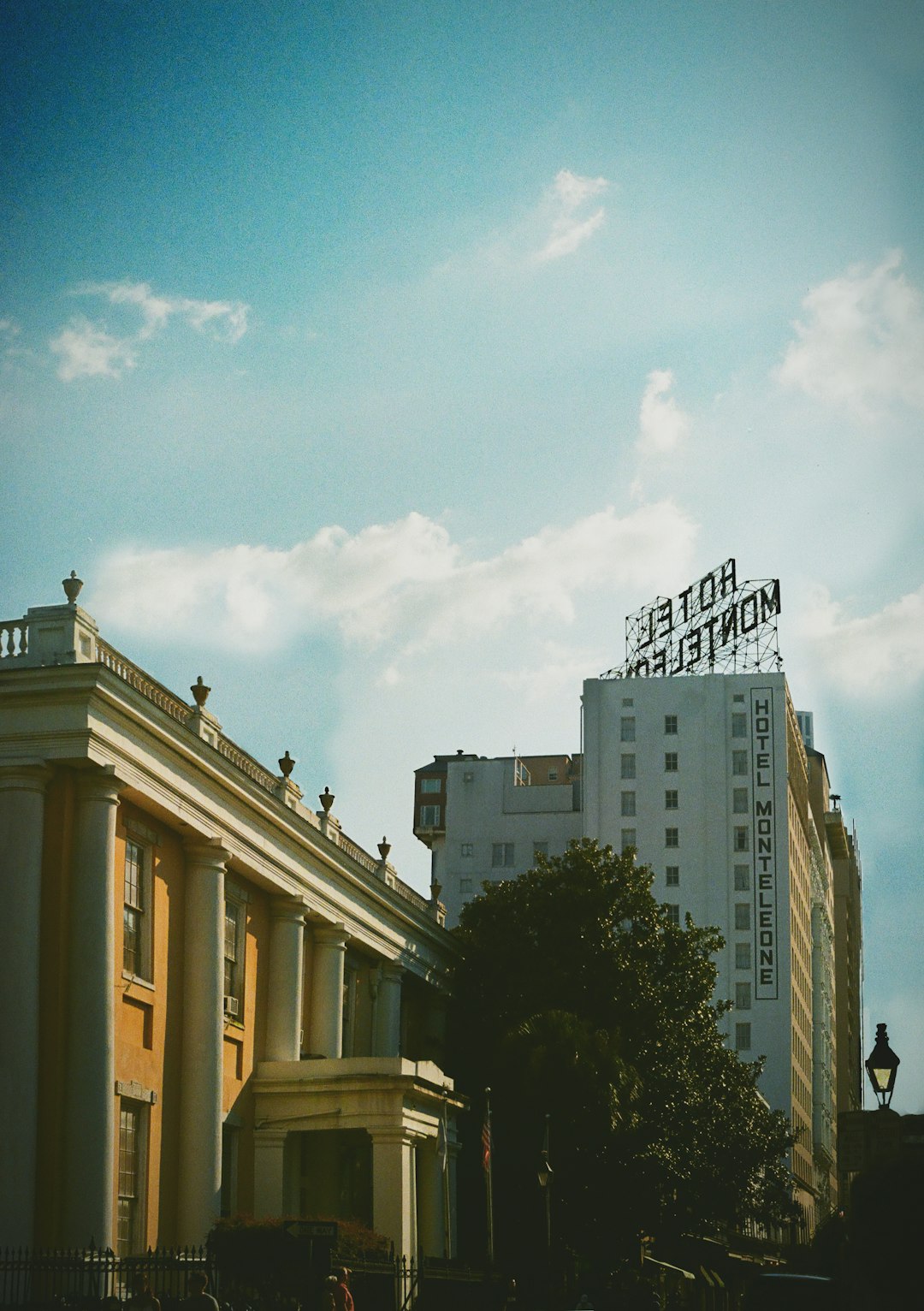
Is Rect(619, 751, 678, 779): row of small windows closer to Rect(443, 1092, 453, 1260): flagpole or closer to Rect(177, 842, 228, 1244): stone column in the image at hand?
Rect(443, 1092, 453, 1260): flagpole

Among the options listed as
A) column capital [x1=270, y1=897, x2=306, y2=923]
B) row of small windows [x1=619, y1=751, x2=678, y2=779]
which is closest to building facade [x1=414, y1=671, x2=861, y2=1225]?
row of small windows [x1=619, y1=751, x2=678, y2=779]

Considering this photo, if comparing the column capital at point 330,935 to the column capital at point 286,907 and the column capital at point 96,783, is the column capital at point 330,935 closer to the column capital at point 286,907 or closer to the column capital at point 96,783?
the column capital at point 286,907

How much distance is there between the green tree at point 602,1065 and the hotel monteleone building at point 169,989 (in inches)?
114

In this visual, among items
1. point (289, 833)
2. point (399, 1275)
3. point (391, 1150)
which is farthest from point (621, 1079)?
point (399, 1275)

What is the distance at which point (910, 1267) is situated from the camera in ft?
11.0

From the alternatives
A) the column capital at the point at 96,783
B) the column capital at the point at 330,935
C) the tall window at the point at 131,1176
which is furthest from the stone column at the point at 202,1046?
the column capital at the point at 330,935

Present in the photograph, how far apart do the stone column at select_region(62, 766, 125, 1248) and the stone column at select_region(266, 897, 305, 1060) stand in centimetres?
989

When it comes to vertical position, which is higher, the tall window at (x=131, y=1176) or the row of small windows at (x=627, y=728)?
the row of small windows at (x=627, y=728)

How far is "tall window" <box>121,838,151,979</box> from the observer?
33750 millimetres

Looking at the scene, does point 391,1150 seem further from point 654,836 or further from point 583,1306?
point 654,836

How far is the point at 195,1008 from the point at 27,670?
9183mm

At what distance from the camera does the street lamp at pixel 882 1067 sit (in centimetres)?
1922

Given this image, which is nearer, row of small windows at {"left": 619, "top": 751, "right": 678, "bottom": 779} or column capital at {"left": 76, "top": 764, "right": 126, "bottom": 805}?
column capital at {"left": 76, "top": 764, "right": 126, "bottom": 805}

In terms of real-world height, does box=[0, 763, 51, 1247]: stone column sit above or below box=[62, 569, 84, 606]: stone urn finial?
below
